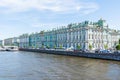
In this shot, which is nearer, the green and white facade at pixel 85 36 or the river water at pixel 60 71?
the river water at pixel 60 71

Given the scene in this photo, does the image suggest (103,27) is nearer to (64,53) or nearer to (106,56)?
(64,53)

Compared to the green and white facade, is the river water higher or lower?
lower

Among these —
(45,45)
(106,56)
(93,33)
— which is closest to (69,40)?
(93,33)

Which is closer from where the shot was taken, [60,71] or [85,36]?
[60,71]

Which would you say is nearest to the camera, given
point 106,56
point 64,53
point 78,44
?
point 106,56

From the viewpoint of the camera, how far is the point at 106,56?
69.5 m

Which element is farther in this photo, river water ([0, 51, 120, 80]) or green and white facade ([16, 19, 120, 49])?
green and white facade ([16, 19, 120, 49])

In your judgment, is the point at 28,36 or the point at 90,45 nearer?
the point at 90,45

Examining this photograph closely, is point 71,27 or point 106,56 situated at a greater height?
point 71,27

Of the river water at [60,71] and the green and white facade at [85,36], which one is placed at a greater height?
the green and white facade at [85,36]

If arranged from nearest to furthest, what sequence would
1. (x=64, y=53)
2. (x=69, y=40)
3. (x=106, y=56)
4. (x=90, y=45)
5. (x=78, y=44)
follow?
1. (x=106, y=56)
2. (x=64, y=53)
3. (x=90, y=45)
4. (x=78, y=44)
5. (x=69, y=40)

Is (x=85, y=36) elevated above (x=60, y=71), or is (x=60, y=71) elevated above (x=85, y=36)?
(x=85, y=36)

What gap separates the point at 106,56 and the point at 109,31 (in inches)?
2417

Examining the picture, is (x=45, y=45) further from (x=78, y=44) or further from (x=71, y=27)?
(x=78, y=44)
